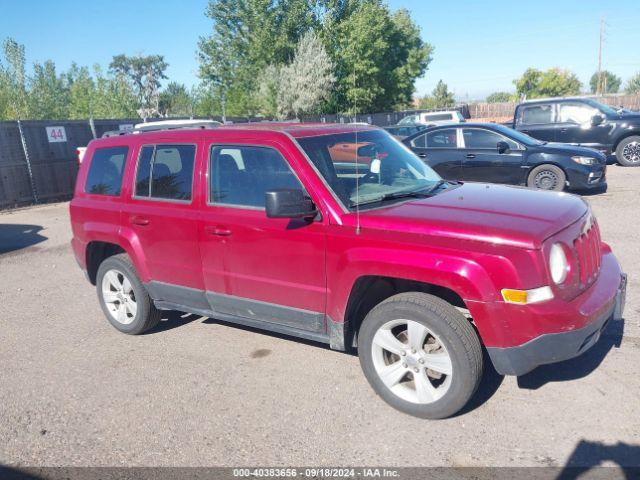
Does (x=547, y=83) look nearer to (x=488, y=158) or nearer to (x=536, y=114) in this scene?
(x=536, y=114)

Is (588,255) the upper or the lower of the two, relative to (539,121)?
lower

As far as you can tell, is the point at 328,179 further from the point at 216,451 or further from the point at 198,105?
the point at 198,105

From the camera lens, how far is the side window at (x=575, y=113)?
14.2 meters

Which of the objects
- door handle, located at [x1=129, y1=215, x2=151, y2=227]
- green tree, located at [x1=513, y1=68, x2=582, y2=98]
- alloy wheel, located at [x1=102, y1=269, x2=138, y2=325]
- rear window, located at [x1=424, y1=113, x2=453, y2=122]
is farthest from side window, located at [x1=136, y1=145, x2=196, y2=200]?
green tree, located at [x1=513, y1=68, x2=582, y2=98]

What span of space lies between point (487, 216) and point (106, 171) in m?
3.66

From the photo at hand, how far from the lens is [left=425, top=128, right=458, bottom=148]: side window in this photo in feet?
36.2

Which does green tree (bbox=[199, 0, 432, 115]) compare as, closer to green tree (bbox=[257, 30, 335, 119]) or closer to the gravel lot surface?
green tree (bbox=[257, 30, 335, 119])

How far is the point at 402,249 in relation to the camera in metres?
3.37

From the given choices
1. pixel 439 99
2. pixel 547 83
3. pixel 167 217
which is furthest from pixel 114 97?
→ pixel 547 83

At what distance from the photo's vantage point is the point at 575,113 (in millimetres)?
14305

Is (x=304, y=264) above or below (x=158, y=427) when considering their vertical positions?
above

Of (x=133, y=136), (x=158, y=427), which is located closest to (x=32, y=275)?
(x=133, y=136)

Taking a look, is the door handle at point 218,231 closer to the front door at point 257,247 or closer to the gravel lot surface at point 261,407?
the front door at point 257,247

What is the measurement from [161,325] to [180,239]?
4.76 feet
